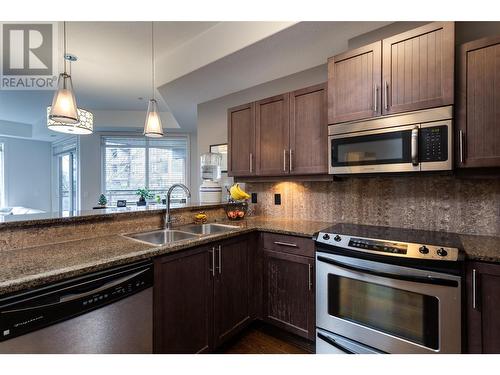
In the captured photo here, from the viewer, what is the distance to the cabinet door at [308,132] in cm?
219

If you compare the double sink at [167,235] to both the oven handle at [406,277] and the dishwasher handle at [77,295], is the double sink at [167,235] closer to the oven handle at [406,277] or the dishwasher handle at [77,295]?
the dishwasher handle at [77,295]

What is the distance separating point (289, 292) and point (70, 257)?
1488 millimetres

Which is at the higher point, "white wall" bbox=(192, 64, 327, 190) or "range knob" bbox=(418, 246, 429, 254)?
"white wall" bbox=(192, 64, 327, 190)

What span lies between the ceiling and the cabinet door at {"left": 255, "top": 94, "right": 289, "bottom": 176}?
1.32 ft

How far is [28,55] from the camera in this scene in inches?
113

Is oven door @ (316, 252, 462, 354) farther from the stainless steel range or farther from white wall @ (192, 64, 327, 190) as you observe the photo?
white wall @ (192, 64, 327, 190)

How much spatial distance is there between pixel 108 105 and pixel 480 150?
549cm

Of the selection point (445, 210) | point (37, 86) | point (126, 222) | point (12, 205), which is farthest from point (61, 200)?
point (445, 210)

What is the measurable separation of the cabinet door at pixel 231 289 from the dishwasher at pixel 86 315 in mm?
540

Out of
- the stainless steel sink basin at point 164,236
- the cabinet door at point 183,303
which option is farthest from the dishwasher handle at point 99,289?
the stainless steel sink basin at point 164,236

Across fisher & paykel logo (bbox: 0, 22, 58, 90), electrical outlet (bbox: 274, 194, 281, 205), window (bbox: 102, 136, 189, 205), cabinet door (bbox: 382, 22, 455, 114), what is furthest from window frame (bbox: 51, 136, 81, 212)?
cabinet door (bbox: 382, 22, 455, 114)

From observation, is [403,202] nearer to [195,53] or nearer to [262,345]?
[262,345]

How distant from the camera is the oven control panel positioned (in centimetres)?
→ 138

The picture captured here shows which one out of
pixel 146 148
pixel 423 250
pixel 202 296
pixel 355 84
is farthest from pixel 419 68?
pixel 146 148
